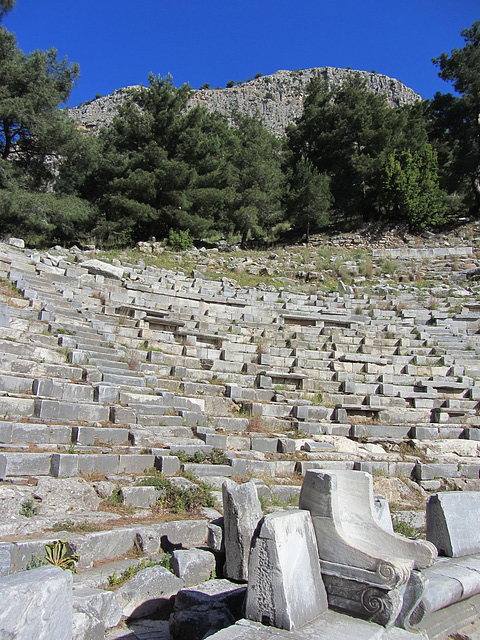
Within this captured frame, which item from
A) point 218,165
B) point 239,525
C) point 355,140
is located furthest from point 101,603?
point 355,140

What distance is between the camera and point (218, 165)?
24562 millimetres

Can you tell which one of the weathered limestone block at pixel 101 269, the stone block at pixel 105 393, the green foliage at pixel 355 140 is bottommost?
the stone block at pixel 105 393

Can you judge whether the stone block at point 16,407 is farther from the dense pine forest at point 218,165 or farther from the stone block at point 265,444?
the dense pine forest at point 218,165

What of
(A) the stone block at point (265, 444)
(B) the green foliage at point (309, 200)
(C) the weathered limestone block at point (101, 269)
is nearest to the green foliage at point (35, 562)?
(A) the stone block at point (265, 444)

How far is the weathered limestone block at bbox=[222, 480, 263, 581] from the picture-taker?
409 centimetres

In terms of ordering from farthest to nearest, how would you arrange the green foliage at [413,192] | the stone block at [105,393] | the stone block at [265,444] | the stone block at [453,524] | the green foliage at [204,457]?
the green foliage at [413,192], the stone block at [265,444], the stone block at [105,393], the green foliage at [204,457], the stone block at [453,524]

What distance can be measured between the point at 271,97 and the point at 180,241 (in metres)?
73.4

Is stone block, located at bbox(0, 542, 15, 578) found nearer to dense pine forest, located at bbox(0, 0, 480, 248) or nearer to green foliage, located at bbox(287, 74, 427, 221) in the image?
dense pine forest, located at bbox(0, 0, 480, 248)

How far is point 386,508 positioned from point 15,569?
10.7 ft

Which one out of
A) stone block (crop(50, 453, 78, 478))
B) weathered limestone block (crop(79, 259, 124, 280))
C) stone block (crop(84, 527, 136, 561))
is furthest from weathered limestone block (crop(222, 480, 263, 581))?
weathered limestone block (crop(79, 259, 124, 280))

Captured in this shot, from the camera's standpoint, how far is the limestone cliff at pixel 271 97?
82.0 m

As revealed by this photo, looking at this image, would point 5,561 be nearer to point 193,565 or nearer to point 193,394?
point 193,565

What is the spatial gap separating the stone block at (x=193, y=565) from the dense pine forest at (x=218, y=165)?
1691 centimetres

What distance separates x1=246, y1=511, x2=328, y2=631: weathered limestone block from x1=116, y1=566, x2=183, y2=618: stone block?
1.29 metres
